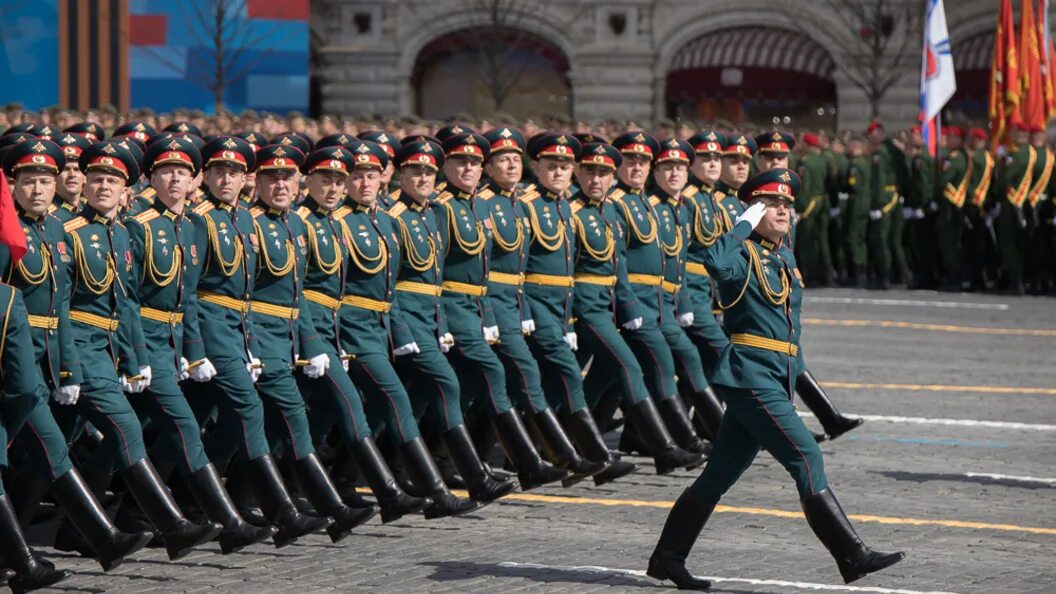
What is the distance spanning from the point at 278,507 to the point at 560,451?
2.06m

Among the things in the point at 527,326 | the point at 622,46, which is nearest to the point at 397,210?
the point at 527,326

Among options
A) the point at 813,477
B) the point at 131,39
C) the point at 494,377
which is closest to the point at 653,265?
the point at 494,377

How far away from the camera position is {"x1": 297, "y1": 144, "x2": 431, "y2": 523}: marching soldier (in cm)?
1088

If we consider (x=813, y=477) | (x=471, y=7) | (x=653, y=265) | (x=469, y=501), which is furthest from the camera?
(x=471, y=7)

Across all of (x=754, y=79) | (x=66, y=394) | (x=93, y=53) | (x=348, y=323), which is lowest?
(x=66, y=394)

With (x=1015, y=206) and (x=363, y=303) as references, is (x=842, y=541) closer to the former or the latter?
(x=363, y=303)

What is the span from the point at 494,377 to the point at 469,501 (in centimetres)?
87

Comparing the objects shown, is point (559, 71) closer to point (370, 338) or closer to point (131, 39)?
point (131, 39)

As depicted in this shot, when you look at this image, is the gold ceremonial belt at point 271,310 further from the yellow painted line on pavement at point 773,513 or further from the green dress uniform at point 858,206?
the green dress uniform at point 858,206

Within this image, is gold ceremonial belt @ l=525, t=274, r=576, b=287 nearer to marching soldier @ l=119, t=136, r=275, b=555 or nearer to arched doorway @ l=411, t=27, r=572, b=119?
marching soldier @ l=119, t=136, r=275, b=555

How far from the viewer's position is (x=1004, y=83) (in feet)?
88.0

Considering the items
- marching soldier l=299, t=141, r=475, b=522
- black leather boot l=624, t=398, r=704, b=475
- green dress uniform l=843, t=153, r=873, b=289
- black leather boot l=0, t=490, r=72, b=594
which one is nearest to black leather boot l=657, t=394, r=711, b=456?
black leather boot l=624, t=398, r=704, b=475

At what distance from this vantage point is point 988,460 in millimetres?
13758

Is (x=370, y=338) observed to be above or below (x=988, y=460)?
above
